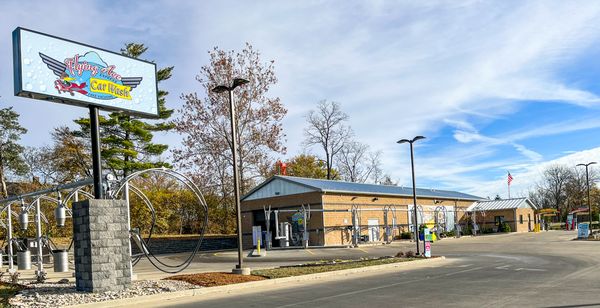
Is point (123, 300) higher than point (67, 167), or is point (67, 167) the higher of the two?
point (67, 167)

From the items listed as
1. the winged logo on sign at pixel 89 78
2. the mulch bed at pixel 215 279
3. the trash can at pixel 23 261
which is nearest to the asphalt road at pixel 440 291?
the mulch bed at pixel 215 279

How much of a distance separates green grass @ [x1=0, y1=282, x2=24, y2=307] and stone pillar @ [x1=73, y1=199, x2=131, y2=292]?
156 cm

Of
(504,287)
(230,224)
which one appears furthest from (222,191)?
(504,287)

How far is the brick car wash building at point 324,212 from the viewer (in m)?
41.2

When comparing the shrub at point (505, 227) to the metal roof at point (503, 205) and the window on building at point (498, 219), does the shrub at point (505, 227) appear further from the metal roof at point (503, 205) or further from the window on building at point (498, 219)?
the metal roof at point (503, 205)

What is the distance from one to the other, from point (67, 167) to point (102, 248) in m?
38.0

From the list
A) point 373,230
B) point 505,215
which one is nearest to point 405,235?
point 373,230

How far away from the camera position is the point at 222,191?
4909cm

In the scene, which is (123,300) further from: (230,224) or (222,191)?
(230,224)

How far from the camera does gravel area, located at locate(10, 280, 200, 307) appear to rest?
12.7m

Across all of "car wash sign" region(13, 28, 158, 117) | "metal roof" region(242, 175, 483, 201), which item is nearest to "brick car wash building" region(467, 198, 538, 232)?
"metal roof" region(242, 175, 483, 201)

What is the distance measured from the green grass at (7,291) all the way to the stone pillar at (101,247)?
156cm

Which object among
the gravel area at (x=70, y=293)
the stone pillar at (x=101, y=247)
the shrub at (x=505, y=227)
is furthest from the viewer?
the shrub at (x=505, y=227)

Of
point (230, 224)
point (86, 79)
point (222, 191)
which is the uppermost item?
point (86, 79)
